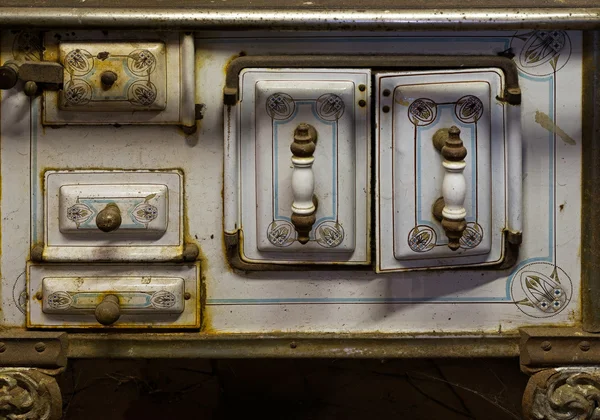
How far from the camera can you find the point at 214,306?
1.41 meters

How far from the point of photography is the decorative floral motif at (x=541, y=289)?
4.61ft

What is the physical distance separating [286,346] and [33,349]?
1.57 feet

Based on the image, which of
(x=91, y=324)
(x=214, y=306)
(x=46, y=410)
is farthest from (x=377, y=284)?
(x=46, y=410)

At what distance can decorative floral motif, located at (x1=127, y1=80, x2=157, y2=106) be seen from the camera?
4.39 ft

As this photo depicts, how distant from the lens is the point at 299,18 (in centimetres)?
129

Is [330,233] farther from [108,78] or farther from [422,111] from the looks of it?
[108,78]

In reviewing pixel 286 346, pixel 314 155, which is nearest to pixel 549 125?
pixel 314 155

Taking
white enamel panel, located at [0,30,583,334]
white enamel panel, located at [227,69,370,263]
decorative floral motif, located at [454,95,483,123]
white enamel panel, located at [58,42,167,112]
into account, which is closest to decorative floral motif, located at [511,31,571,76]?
white enamel panel, located at [0,30,583,334]

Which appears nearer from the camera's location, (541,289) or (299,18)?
(299,18)

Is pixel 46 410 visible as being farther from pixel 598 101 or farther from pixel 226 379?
pixel 598 101

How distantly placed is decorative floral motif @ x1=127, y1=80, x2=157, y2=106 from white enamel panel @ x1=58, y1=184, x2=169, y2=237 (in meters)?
0.16

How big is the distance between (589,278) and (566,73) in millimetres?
392

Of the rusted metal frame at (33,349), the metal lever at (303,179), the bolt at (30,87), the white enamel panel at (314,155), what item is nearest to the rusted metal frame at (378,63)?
the white enamel panel at (314,155)

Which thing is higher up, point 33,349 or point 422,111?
point 422,111
